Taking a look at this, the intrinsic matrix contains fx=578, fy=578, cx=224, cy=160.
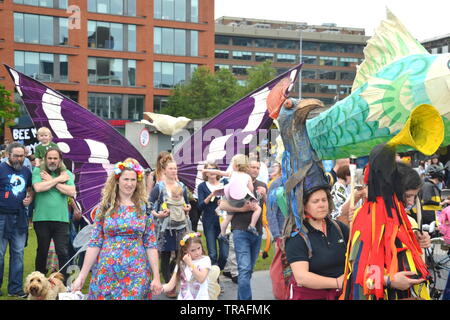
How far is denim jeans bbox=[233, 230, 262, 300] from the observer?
6320mm

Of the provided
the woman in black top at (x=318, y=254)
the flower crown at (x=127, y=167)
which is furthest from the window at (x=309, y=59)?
the woman in black top at (x=318, y=254)

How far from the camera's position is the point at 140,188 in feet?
15.7

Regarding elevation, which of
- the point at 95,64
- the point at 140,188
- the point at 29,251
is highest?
the point at 95,64

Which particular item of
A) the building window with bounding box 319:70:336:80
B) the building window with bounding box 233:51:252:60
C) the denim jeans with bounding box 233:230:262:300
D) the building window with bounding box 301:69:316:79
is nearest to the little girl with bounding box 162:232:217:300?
the denim jeans with bounding box 233:230:262:300

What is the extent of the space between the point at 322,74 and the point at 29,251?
→ 79831mm

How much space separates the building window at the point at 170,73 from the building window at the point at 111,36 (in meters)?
2.76

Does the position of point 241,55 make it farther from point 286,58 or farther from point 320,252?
point 320,252

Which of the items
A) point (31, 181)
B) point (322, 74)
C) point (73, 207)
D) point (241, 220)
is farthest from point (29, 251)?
point (322, 74)

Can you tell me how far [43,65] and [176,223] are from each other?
3943cm

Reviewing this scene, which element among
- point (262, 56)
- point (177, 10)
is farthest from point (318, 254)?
point (262, 56)

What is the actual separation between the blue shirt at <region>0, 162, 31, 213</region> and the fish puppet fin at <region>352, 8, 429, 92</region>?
4533 mm

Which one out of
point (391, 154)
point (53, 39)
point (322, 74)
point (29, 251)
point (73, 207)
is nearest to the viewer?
point (391, 154)

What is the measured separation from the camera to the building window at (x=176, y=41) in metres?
47.4

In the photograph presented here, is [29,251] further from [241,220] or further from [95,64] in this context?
[95,64]
